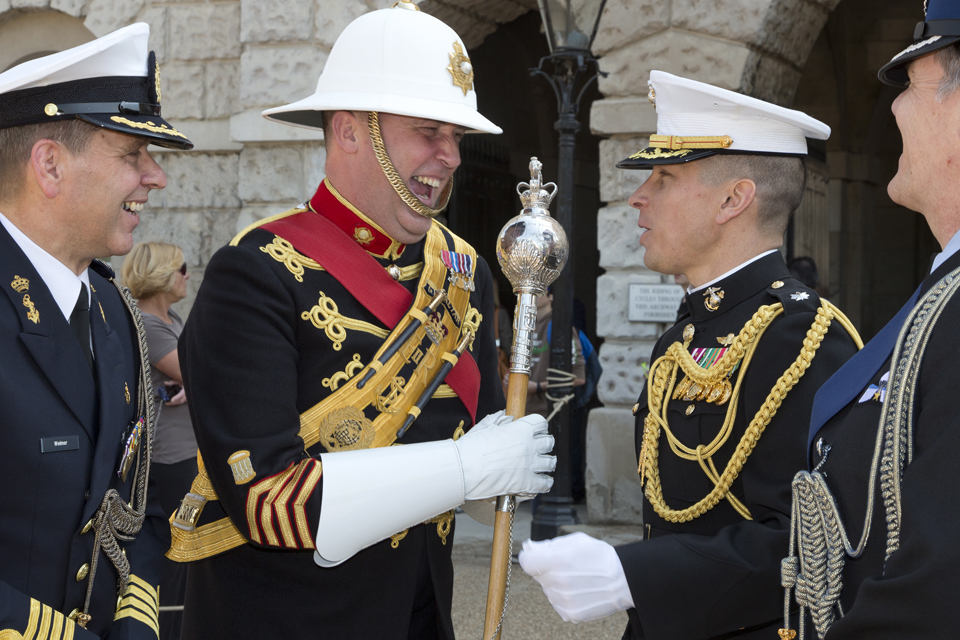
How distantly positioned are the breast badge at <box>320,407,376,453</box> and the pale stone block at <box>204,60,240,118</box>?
5459 millimetres

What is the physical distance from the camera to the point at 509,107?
11.1 meters

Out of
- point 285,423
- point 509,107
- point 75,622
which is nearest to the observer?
point 75,622

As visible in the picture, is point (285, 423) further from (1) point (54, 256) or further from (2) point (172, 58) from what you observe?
(2) point (172, 58)

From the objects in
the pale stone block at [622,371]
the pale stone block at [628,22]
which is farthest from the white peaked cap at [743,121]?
the pale stone block at [628,22]

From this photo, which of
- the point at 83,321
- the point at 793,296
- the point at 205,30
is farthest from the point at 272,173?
the point at 793,296

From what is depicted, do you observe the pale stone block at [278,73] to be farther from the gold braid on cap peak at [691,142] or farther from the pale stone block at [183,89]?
the gold braid on cap peak at [691,142]

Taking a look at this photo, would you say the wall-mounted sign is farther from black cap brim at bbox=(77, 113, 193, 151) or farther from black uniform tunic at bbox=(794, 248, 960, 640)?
black uniform tunic at bbox=(794, 248, 960, 640)

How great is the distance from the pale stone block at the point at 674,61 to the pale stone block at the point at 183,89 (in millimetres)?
3033

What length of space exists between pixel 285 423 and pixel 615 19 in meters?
5.29

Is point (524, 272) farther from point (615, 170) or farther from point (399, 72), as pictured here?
point (615, 170)

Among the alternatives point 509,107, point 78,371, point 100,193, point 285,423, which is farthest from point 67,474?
point 509,107

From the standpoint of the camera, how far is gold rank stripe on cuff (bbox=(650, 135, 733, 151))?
228cm

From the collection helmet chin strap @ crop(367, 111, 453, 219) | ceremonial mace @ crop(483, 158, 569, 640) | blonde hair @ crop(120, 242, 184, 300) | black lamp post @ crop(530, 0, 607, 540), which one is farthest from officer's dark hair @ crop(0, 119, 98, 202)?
black lamp post @ crop(530, 0, 607, 540)

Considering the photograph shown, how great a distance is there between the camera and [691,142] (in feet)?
7.70
